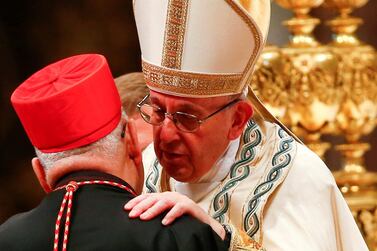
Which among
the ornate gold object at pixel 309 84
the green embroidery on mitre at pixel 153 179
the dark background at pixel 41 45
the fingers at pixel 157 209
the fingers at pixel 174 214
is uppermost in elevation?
the fingers at pixel 157 209

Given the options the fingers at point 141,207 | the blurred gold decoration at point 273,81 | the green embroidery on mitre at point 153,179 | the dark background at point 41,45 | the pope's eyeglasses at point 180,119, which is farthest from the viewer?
the dark background at point 41,45

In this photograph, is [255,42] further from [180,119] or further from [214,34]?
[180,119]

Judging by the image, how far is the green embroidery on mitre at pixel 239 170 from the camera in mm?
3441

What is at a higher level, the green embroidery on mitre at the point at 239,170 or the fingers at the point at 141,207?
the fingers at the point at 141,207

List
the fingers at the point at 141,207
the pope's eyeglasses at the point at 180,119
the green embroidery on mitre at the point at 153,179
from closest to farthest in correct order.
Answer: the fingers at the point at 141,207 → the pope's eyeglasses at the point at 180,119 → the green embroidery on mitre at the point at 153,179

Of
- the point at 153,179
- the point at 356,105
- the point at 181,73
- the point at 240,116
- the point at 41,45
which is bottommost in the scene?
the point at 41,45

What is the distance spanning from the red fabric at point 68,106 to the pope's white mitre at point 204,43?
0.93ft

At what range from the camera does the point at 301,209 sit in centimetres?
342

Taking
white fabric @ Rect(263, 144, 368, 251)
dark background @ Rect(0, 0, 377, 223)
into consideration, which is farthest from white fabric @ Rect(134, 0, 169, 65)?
dark background @ Rect(0, 0, 377, 223)

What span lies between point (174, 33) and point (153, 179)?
393mm

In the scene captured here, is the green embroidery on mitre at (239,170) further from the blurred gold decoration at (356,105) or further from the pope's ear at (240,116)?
the blurred gold decoration at (356,105)

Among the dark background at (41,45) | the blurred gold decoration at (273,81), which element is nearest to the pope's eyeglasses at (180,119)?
the blurred gold decoration at (273,81)

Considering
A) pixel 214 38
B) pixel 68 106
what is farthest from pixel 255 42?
pixel 68 106

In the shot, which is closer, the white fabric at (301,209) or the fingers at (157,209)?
the fingers at (157,209)
